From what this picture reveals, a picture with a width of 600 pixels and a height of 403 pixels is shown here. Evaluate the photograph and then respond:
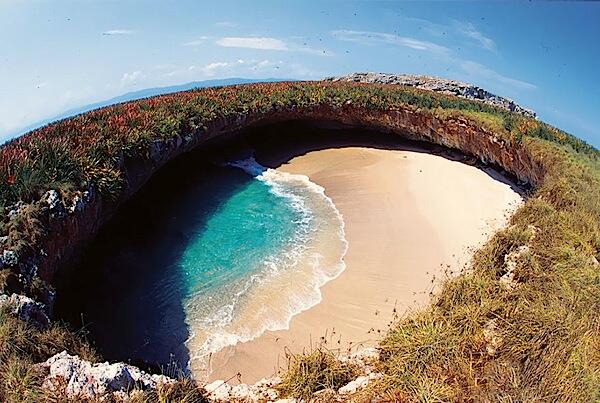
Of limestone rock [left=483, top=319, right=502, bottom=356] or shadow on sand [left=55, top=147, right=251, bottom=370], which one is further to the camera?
shadow on sand [left=55, top=147, right=251, bottom=370]

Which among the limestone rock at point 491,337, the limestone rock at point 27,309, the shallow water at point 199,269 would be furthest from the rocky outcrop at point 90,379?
the limestone rock at point 491,337

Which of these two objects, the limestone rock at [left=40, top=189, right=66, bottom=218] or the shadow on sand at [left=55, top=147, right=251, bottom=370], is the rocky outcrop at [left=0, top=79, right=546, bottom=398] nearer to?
the limestone rock at [left=40, top=189, right=66, bottom=218]

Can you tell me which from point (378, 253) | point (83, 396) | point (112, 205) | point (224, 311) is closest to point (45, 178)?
point (112, 205)

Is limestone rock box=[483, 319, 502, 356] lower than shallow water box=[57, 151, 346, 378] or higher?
higher

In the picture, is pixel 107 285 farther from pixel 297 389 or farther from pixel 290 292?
pixel 297 389

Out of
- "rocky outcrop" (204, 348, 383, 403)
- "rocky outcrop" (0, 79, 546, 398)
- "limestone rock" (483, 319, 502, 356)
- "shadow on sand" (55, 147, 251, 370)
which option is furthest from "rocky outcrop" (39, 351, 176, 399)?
"limestone rock" (483, 319, 502, 356)

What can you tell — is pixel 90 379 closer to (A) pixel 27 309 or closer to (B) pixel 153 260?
(A) pixel 27 309

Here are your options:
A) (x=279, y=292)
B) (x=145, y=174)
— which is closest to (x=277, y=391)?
(x=279, y=292)
